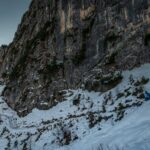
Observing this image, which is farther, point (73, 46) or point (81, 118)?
point (73, 46)

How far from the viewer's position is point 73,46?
52.7 meters

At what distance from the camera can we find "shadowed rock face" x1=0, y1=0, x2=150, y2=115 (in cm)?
4312

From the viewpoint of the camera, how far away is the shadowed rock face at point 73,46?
4312 cm

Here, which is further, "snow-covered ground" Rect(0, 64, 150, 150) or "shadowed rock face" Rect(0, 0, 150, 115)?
"shadowed rock face" Rect(0, 0, 150, 115)

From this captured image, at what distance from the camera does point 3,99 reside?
65.9m

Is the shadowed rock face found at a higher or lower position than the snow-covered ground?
higher

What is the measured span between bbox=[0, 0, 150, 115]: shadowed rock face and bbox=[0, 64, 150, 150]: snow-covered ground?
1.91 meters

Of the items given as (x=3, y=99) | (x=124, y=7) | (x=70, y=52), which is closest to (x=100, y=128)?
(x=124, y=7)

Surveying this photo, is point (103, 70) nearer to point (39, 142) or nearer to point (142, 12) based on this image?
point (142, 12)

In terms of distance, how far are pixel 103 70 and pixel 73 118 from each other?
24.4 ft

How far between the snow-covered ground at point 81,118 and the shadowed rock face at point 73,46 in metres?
1.91

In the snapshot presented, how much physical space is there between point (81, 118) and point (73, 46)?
16.3m

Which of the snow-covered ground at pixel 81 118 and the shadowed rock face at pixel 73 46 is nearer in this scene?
the snow-covered ground at pixel 81 118

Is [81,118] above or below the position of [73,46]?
below
